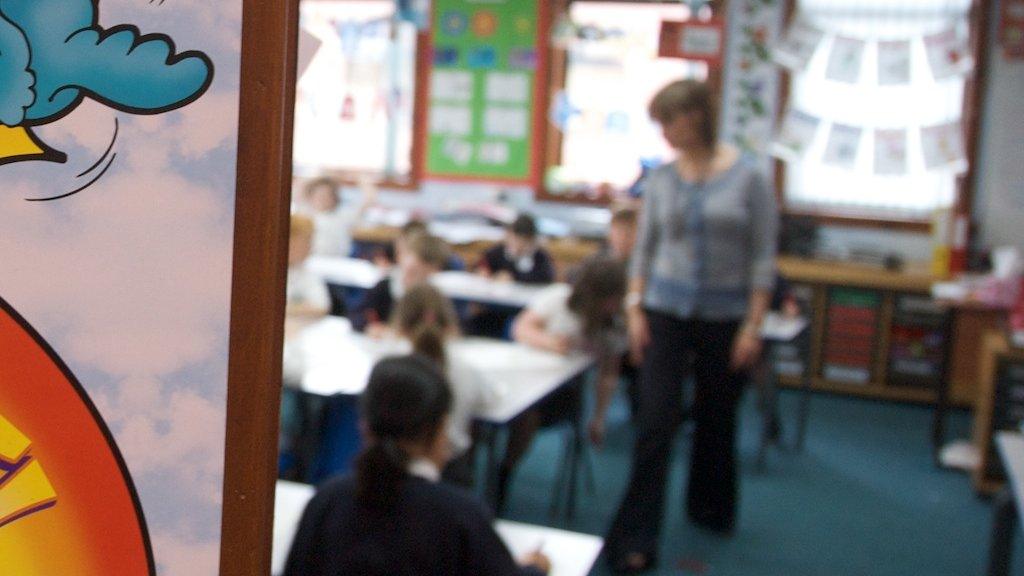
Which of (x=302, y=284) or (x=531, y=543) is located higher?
(x=302, y=284)

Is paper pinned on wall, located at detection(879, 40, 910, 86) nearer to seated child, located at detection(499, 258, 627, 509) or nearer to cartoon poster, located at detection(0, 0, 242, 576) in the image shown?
seated child, located at detection(499, 258, 627, 509)

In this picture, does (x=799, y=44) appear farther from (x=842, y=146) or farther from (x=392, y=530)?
(x=392, y=530)

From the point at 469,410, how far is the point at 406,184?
445 centimetres

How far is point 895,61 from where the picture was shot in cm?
590

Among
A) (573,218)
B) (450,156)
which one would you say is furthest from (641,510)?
(450,156)

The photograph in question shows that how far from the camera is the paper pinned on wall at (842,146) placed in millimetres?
5996

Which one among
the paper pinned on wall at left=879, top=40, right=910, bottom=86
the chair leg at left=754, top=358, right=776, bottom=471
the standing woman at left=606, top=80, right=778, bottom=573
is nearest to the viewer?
the standing woman at left=606, top=80, right=778, bottom=573

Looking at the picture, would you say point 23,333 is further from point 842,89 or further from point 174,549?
point 842,89

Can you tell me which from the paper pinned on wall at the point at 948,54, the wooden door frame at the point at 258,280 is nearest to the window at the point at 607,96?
the paper pinned on wall at the point at 948,54

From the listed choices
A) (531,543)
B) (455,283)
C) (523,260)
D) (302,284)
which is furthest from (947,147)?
(531,543)

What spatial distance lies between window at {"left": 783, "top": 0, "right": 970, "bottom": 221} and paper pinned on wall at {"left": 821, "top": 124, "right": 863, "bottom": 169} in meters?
0.01

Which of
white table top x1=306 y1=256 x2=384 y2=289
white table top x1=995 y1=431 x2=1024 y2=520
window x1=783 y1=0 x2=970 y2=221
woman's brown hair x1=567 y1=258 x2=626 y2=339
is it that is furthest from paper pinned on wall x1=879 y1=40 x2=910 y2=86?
white table top x1=995 y1=431 x2=1024 y2=520

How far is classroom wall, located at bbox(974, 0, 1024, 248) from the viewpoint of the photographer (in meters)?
5.80

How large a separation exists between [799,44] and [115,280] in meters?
5.85
